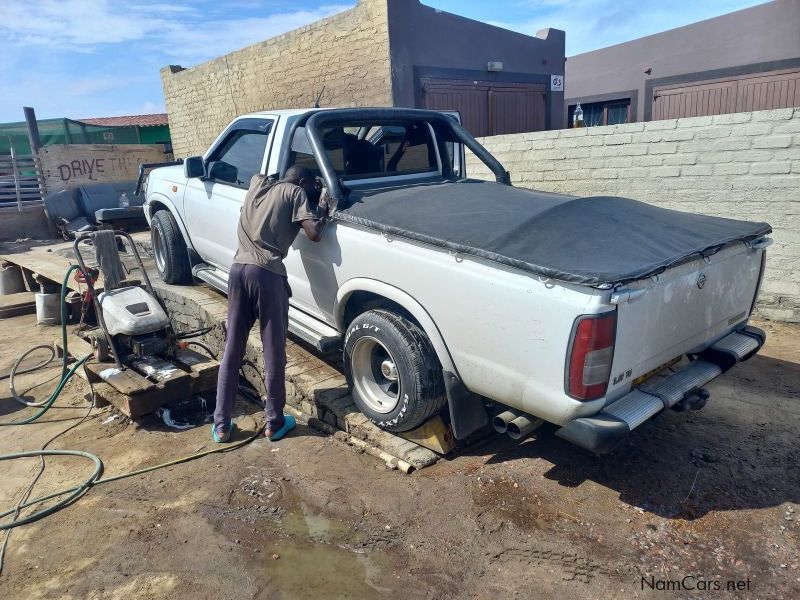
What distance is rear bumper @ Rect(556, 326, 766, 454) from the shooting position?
2.63 meters

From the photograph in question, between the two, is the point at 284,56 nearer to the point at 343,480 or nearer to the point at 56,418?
the point at 56,418

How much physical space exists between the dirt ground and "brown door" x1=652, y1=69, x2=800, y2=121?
1085cm

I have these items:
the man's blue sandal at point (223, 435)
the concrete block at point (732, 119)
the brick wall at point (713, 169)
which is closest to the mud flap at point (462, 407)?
the man's blue sandal at point (223, 435)

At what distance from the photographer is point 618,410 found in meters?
2.75

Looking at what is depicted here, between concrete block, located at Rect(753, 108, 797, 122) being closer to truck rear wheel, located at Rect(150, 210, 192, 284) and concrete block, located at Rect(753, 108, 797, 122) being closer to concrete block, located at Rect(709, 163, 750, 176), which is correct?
concrete block, located at Rect(709, 163, 750, 176)

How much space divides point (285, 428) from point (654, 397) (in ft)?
8.12

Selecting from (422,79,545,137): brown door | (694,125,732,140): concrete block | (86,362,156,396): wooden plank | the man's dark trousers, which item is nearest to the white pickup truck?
the man's dark trousers

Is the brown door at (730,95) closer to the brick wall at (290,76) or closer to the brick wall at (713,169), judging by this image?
the brick wall at (713,169)

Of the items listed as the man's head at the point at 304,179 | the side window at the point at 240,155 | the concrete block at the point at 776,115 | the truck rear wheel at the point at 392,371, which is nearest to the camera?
the truck rear wheel at the point at 392,371

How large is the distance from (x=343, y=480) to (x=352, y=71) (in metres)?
8.15

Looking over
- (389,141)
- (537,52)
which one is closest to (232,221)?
(389,141)

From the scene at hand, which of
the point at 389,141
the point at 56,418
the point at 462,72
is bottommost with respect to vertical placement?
the point at 56,418

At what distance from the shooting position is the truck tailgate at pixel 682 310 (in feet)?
8.86

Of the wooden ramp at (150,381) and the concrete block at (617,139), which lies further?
the concrete block at (617,139)
